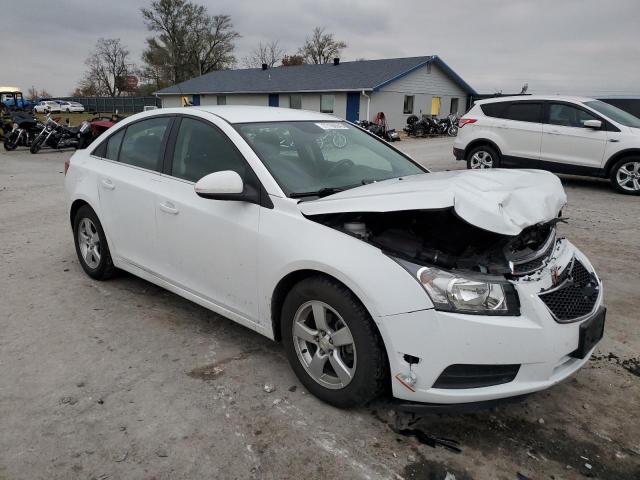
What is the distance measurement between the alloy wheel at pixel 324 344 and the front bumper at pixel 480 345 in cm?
27

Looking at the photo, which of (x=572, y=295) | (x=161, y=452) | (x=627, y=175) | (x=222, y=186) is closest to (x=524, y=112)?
(x=627, y=175)

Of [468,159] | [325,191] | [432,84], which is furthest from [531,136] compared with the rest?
[432,84]

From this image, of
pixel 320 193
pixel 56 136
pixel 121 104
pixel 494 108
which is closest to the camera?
pixel 320 193

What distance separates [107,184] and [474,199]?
3.11 m

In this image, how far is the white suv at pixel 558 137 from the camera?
29.6 ft

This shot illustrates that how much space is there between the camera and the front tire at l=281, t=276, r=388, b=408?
247 cm

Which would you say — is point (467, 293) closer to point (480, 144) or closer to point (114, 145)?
point (114, 145)

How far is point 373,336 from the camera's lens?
245 cm

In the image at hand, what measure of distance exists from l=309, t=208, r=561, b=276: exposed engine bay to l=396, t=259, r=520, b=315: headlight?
0.10m

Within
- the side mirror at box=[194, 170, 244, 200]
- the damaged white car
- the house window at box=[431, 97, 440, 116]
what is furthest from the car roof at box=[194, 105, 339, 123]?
the house window at box=[431, 97, 440, 116]

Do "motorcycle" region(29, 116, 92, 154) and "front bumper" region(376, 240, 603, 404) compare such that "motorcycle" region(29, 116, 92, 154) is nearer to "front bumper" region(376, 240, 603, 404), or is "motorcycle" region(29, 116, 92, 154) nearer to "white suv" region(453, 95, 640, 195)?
"white suv" region(453, 95, 640, 195)

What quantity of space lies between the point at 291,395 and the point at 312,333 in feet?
1.45

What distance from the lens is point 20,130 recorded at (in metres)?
18.1

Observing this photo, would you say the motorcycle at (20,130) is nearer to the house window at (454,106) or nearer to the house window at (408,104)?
the house window at (408,104)
